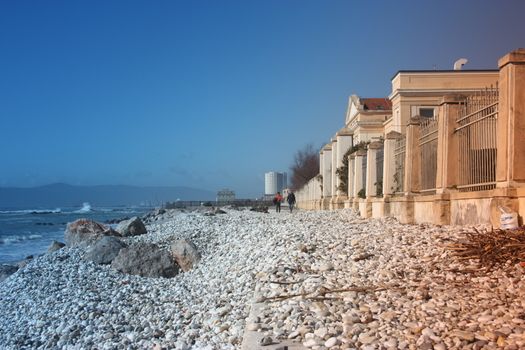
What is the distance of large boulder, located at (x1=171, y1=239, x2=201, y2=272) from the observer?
39.9ft

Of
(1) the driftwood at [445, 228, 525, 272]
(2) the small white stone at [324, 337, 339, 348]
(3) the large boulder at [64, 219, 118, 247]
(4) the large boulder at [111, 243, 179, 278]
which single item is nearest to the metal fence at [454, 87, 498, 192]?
(1) the driftwood at [445, 228, 525, 272]

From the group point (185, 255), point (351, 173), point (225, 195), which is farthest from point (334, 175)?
point (225, 195)

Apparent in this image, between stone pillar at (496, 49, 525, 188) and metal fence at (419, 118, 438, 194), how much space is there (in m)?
3.15

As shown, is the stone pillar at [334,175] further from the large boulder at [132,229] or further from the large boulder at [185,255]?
the large boulder at [185,255]

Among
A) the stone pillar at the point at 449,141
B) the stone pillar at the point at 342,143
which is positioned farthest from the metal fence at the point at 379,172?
the stone pillar at the point at 342,143

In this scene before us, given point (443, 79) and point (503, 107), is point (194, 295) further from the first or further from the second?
point (443, 79)

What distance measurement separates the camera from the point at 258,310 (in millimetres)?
5902

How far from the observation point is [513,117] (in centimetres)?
752

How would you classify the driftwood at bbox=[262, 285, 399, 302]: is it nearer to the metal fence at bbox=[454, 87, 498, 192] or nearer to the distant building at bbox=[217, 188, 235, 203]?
the metal fence at bbox=[454, 87, 498, 192]

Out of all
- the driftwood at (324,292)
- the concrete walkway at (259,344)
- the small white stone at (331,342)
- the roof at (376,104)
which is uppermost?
the roof at (376,104)

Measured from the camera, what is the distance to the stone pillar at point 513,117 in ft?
24.5

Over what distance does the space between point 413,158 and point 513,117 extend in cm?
462

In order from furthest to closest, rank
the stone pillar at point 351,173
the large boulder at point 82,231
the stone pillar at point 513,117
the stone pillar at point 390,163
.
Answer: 1. the stone pillar at point 351,173
2. the large boulder at point 82,231
3. the stone pillar at point 390,163
4. the stone pillar at point 513,117

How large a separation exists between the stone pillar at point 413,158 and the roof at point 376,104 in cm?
2632
